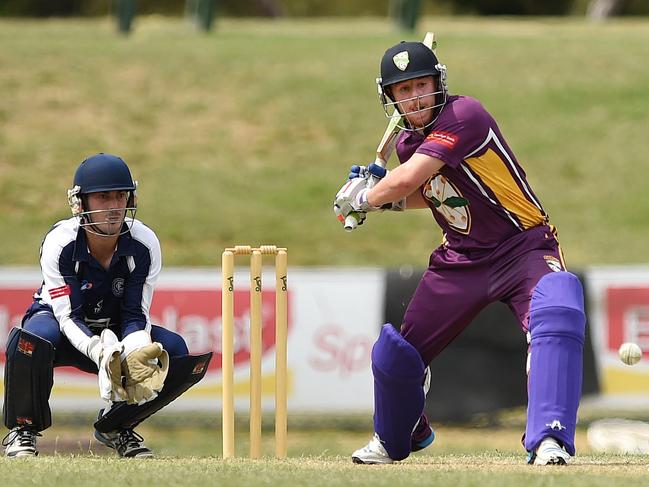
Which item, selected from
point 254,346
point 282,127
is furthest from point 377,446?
point 282,127

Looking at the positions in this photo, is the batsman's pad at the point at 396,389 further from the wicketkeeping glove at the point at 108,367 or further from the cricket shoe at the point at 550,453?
the wicketkeeping glove at the point at 108,367

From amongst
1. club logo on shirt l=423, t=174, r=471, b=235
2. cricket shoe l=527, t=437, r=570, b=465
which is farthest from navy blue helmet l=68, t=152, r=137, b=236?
cricket shoe l=527, t=437, r=570, b=465

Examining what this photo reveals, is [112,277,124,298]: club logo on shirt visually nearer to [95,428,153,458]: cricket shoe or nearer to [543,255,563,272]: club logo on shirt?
[95,428,153,458]: cricket shoe

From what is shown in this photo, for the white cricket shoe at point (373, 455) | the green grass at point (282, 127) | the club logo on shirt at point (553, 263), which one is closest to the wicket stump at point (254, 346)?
the white cricket shoe at point (373, 455)

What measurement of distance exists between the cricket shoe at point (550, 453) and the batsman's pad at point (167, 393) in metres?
1.38

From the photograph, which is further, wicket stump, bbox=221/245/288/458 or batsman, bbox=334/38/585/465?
wicket stump, bbox=221/245/288/458

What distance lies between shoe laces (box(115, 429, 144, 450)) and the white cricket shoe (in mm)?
935

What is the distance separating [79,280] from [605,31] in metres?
13.4

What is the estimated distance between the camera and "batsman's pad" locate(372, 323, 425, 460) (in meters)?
4.82

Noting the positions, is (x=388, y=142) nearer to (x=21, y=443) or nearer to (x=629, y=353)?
(x=629, y=353)

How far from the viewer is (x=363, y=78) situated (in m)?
15.0

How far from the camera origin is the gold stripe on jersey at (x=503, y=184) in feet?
15.5

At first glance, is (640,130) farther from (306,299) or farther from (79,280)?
(79,280)

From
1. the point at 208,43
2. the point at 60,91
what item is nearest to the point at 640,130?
the point at 208,43
